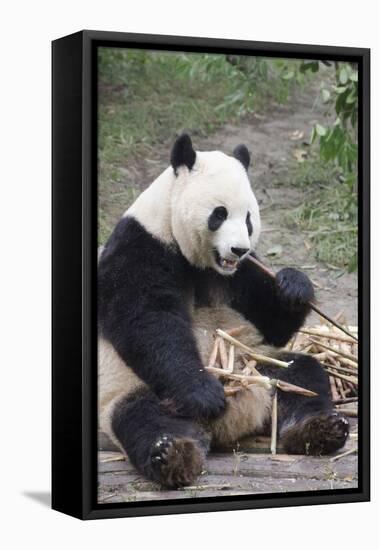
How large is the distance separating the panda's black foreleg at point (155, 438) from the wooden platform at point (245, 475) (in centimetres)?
7

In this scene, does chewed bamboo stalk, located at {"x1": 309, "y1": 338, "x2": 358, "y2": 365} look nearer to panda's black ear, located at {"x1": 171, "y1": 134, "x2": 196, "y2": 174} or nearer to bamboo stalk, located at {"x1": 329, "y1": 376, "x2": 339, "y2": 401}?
bamboo stalk, located at {"x1": 329, "y1": 376, "x2": 339, "y2": 401}

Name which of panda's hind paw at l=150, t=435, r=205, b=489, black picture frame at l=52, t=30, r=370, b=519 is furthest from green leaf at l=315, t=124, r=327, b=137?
panda's hind paw at l=150, t=435, r=205, b=489

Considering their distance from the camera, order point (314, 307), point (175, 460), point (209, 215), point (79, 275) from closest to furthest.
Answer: point (79, 275), point (175, 460), point (209, 215), point (314, 307)

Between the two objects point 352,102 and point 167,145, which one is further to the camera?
point 352,102

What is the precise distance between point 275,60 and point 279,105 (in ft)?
0.82

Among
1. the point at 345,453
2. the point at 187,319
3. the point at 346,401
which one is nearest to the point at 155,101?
the point at 187,319

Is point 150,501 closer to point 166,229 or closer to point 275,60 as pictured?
point 166,229

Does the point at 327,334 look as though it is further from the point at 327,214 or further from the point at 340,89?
the point at 340,89

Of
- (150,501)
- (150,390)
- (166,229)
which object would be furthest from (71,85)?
(150,501)

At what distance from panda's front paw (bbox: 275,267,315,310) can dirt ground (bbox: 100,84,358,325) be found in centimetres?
4

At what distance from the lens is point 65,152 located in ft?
23.5

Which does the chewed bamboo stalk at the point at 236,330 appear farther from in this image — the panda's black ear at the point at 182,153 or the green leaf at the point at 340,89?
the green leaf at the point at 340,89

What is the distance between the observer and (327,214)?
25.5ft

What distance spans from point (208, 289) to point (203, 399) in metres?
0.59
